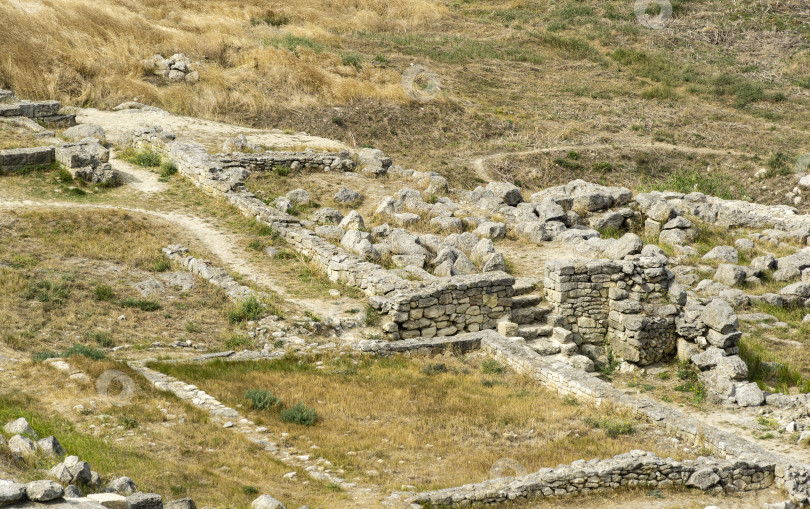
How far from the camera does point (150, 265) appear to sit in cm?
1677

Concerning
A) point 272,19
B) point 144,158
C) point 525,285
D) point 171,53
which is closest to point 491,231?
point 525,285

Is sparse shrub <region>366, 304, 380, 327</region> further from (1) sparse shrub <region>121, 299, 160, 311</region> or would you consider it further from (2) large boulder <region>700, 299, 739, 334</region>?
(2) large boulder <region>700, 299, 739, 334</region>

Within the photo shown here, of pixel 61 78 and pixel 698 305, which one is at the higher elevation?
pixel 61 78

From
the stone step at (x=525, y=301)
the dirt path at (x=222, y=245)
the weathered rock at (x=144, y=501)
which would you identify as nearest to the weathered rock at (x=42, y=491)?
the weathered rock at (x=144, y=501)

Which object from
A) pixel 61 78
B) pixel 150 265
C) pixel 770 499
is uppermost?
pixel 61 78

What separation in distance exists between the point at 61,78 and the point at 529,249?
1816 centimetres

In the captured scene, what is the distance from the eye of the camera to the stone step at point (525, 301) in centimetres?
1688

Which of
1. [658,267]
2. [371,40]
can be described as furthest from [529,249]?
[371,40]

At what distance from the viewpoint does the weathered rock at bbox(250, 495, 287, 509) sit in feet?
27.7

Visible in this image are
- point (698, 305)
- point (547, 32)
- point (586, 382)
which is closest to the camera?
point (586, 382)

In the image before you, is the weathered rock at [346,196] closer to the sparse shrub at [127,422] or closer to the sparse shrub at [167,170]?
the sparse shrub at [167,170]

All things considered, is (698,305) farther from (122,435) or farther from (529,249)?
(122,435)

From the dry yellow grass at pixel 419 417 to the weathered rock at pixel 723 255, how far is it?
28.9 feet

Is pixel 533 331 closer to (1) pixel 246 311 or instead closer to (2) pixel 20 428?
(1) pixel 246 311
